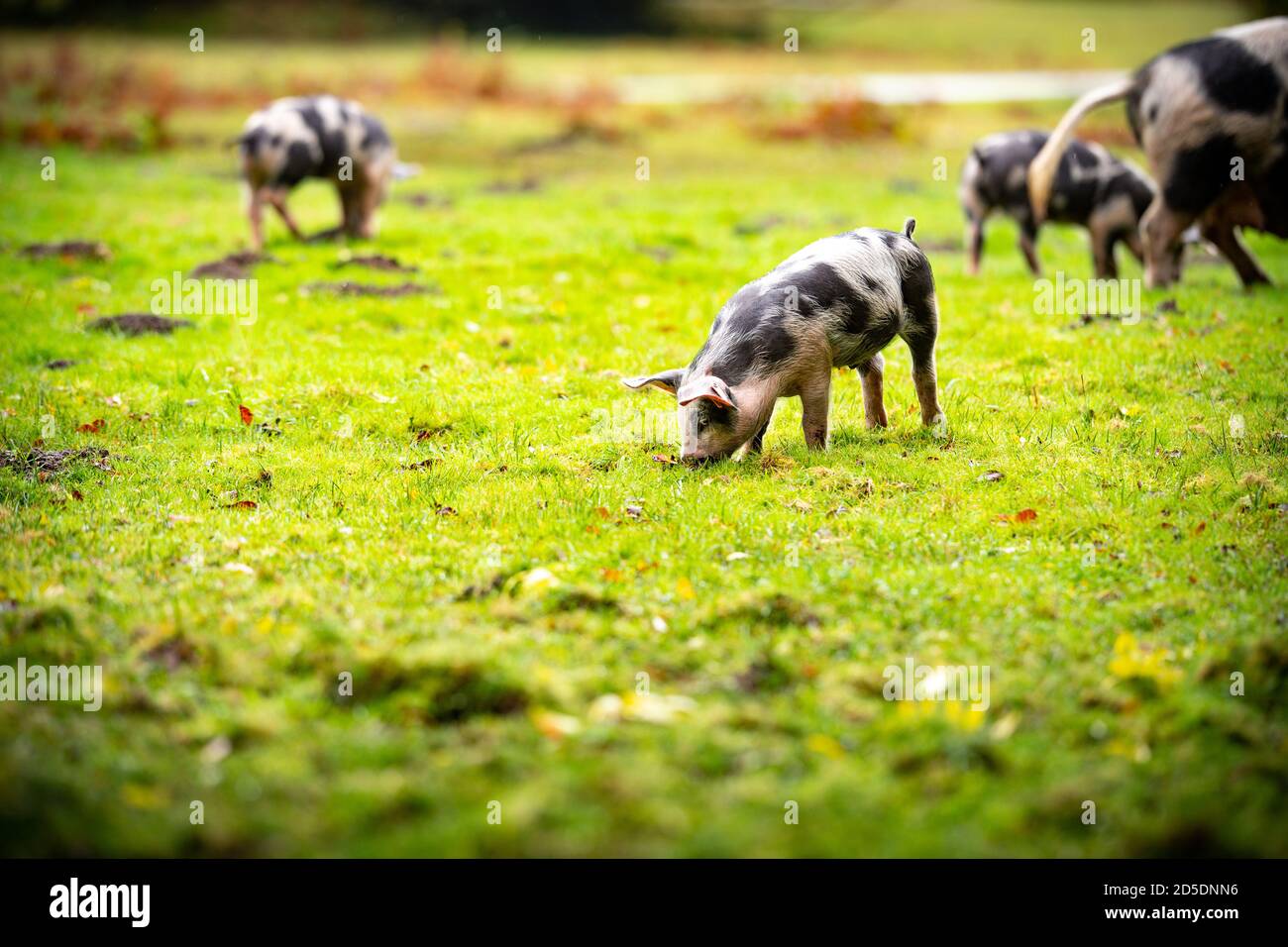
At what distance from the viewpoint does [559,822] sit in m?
4.02

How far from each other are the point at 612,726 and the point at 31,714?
2375mm

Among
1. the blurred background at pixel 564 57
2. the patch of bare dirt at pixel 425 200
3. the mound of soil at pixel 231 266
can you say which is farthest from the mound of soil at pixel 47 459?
the blurred background at pixel 564 57

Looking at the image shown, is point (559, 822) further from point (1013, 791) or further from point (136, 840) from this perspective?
point (1013, 791)

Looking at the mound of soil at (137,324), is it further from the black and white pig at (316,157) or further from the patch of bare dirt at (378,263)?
the black and white pig at (316,157)

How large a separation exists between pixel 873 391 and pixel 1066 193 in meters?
6.66

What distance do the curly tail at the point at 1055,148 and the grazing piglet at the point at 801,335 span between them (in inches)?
143

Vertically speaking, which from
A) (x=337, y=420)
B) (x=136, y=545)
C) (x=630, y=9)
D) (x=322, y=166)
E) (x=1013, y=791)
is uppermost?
(x=630, y=9)

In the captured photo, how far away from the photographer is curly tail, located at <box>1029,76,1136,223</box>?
11008mm

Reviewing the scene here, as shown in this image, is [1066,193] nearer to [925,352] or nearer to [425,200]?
[925,352]

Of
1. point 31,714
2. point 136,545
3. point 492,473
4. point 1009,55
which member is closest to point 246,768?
point 31,714

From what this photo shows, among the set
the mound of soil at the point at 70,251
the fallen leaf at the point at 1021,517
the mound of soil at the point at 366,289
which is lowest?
the fallen leaf at the point at 1021,517

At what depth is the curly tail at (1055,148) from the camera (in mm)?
11008

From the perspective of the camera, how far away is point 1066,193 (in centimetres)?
1362

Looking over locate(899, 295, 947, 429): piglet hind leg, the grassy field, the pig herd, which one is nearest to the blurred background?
the pig herd
